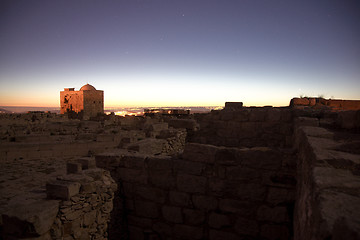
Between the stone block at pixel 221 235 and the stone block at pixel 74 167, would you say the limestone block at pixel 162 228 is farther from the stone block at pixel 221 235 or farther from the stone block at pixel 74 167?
the stone block at pixel 74 167

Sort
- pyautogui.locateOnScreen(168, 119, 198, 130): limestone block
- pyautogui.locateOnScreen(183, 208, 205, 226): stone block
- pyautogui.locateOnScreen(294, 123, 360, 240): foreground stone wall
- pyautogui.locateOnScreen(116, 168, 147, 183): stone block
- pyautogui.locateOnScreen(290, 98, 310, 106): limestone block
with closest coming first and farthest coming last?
pyautogui.locateOnScreen(294, 123, 360, 240): foreground stone wall, pyautogui.locateOnScreen(183, 208, 205, 226): stone block, pyautogui.locateOnScreen(116, 168, 147, 183): stone block, pyautogui.locateOnScreen(168, 119, 198, 130): limestone block, pyautogui.locateOnScreen(290, 98, 310, 106): limestone block

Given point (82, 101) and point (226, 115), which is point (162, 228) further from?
point (82, 101)

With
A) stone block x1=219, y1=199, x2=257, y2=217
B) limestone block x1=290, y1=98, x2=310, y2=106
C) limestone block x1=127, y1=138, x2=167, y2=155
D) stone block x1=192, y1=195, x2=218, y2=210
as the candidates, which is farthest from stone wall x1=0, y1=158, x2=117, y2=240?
limestone block x1=290, y1=98, x2=310, y2=106

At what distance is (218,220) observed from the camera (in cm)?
348

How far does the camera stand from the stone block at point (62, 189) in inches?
137

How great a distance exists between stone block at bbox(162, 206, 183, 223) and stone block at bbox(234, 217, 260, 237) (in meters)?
0.92

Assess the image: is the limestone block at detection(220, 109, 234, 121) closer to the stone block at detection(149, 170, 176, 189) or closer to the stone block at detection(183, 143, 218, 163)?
the stone block at detection(183, 143, 218, 163)

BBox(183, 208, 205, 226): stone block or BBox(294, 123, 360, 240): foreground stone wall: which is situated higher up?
BBox(294, 123, 360, 240): foreground stone wall

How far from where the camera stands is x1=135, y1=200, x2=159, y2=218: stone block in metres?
3.91

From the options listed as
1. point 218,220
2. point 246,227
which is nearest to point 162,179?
point 218,220

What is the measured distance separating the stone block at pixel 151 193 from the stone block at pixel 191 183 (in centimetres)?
39

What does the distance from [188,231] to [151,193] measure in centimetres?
88

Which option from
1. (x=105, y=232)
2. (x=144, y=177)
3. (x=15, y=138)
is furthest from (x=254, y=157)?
(x=15, y=138)

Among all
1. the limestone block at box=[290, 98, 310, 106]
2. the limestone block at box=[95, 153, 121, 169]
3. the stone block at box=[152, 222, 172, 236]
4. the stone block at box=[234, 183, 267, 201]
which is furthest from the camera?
the limestone block at box=[290, 98, 310, 106]
